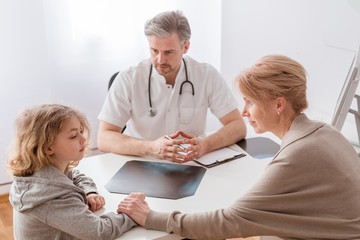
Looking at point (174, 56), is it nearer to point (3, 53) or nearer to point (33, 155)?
point (33, 155)

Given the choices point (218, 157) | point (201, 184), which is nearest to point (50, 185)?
point (201, 184)

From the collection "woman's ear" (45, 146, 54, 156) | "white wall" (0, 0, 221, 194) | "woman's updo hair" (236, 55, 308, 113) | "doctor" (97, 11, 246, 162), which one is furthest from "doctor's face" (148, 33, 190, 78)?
"white wall" (0, 0, 221, 194)

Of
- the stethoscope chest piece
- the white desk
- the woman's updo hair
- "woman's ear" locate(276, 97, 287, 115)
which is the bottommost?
the white desk

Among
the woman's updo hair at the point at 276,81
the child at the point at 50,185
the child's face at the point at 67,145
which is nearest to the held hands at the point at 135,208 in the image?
the child at the point at 50,185

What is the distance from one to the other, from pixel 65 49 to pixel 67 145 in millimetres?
1742

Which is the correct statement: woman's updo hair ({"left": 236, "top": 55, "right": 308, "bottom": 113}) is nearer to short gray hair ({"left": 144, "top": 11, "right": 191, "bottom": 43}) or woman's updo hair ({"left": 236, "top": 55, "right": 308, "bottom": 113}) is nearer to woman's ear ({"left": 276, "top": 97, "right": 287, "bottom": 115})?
woman's ear ({"left": 276, "top": 97, "right": 287, "bottom": 115})

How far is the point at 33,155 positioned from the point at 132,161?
22.7 inches

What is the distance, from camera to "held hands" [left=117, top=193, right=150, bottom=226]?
4.38 ft

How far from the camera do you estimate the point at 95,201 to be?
1.42m

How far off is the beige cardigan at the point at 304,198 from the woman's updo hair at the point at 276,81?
13 centimetres

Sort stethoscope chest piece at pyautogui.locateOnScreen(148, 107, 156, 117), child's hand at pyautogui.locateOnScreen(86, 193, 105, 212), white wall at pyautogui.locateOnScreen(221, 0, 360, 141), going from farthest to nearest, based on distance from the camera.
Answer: white wall at pyautogui.locateOnScreen(221, 0, 360, 141) → stethoscope chest piece at pyautogui.locateOnScreen(148, 107, 156, 117) → child's hand at pyautogui.locateOnScreen(86, 193, 105, 212)

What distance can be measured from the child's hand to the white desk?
0.02 meters

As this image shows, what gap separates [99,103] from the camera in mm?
3158

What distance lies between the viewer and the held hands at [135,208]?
52.6 inches
